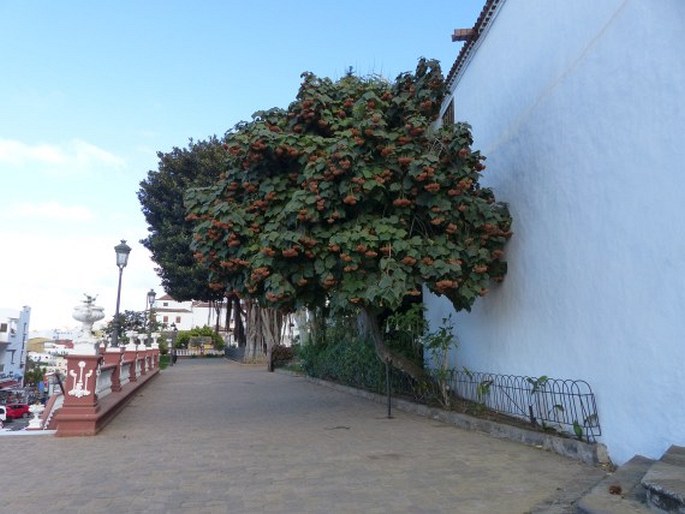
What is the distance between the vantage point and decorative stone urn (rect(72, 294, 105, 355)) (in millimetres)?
7668

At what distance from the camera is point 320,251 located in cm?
720

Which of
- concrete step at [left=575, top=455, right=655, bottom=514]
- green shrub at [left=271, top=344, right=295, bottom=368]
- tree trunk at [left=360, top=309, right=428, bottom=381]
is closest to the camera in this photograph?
concrete step at [left=575, top=455, right=655, bottom=514]

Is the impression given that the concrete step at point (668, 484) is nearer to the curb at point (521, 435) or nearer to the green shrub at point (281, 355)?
the curb at point (521, 435)

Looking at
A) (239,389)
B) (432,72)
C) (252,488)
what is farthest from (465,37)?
(239,389)

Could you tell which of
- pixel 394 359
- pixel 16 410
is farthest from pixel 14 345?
pixel 394 359

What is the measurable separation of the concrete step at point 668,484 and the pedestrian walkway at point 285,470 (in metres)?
0.60

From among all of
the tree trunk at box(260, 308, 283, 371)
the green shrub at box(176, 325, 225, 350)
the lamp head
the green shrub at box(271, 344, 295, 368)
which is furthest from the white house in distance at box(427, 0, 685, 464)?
the green shrub at box(176, 325, 225, 350)

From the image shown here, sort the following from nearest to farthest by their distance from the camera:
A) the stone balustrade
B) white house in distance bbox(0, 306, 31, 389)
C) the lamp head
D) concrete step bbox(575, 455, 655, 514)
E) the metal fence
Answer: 1. concrete step bbox(575, 455, 655, 514)
2. the metal fence
3. the stone balustrade
4. the lamp head
5. white house in distance bbox(0, 306, 31, 389)

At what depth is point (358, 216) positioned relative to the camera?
7422 millimetres

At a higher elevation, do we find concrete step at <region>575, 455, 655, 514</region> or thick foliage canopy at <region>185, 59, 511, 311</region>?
thick foliage canopy at <region>185, 59, 511, 311</region>

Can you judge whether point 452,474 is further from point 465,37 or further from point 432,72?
point 465,37

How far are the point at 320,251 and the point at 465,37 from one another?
4999 mm

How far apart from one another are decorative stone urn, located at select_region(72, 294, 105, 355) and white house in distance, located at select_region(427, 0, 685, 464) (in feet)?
→ 19.2

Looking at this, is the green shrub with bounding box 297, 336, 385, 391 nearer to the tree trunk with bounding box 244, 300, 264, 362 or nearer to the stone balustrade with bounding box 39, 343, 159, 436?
the stone balustrade with bounding box 39, 343, 159, 436
